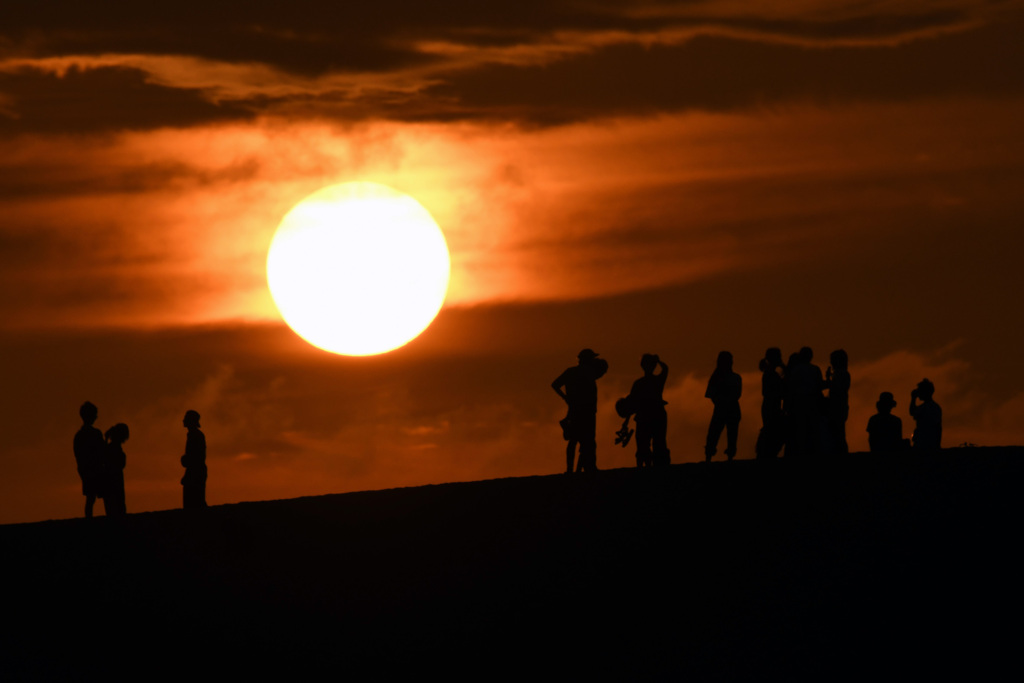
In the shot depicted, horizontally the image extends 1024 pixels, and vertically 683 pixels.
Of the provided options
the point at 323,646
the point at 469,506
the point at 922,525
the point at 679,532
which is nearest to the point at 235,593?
the point at 323,646

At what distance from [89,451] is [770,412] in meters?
9.09

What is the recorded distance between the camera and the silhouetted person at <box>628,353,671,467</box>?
67.6 feet

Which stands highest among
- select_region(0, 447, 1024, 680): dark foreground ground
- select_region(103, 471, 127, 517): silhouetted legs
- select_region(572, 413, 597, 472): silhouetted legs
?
select_region(572, 413, 597, 472): silhouetted legs

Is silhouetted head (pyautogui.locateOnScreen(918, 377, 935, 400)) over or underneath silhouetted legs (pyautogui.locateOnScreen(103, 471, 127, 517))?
over

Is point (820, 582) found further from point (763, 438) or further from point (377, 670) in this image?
point (763, 438)

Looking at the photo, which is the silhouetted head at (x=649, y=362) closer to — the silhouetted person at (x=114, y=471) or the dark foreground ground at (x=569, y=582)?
the dark foreground ground at (x=569, y=582)

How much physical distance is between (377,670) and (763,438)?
8.13m

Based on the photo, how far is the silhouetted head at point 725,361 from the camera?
20.7 m

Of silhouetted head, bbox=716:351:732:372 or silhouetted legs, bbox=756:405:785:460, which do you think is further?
silhouetted legs, bbox=756:405:785:460

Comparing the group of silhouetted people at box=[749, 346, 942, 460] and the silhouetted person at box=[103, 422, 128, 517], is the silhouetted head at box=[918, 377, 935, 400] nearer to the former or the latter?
the group of silhouetted people at box=[749, 346, 942, 460]

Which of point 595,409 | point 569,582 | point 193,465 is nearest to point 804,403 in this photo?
point 595,409

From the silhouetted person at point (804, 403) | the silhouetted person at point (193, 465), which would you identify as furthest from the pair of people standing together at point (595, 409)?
the silhouetted person at point (193, 465)

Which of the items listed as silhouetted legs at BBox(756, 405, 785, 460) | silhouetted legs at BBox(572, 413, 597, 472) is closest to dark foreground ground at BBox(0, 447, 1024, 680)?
silhouetted legs at BBox(572, 413, 597, 472)

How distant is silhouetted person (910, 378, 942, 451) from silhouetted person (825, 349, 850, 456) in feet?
3.77
